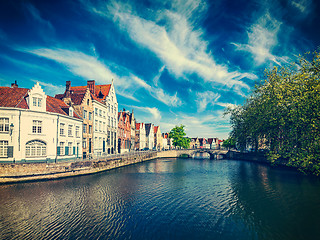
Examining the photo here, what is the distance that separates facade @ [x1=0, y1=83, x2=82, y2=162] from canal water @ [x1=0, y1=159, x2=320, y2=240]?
5501mm

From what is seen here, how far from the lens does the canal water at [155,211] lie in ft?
40.4

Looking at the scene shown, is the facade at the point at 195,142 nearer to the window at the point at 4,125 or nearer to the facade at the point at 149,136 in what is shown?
the facade at the point at 149,136

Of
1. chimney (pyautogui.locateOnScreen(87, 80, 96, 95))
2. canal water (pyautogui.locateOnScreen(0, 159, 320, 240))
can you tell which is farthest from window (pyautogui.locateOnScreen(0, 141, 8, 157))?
chimney (pyautogui.locateOnScreen(87, 80, 96, 95))

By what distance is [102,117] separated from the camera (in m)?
45.0

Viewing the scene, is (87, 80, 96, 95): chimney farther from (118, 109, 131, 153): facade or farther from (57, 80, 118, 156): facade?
(118, 109, 131, 153): facade

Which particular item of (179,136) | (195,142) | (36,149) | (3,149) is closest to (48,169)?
(36,149)

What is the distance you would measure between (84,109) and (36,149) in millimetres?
12204

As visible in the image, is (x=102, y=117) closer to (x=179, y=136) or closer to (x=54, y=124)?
(x=54, y=124)

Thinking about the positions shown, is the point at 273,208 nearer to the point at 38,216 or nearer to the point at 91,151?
the point at 38,216

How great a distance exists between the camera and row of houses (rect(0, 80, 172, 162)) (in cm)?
2570

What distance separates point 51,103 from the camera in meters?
31.7

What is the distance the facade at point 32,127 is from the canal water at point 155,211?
217 inches

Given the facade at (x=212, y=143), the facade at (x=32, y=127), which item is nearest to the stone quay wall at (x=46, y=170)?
the facade at (x=32, y=127)

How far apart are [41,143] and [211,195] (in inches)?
975
